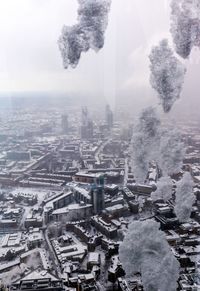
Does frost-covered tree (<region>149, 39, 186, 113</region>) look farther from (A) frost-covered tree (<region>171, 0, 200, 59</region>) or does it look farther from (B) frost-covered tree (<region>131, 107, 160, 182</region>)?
(B) frost-covered tree (<region>131, 107, 160, 182</region>)

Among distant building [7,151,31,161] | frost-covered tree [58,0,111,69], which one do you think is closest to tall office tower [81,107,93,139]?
distant building [7,151,31,161]

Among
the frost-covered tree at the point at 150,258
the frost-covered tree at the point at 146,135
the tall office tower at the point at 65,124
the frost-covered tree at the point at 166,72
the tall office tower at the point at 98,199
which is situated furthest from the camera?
the tall office tower at the point at 65,124

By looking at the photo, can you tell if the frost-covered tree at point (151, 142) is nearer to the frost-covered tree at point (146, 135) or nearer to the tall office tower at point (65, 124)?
the frost-covered tree at point (146, 135)

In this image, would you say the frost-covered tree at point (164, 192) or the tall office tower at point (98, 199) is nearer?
the tall office tower at point (98, 199)

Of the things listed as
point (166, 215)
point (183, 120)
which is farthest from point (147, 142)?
point (183, 120)

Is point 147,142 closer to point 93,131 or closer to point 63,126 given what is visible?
point 93,131

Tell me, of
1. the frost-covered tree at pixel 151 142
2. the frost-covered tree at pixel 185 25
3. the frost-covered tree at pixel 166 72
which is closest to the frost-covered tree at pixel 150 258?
the frost-covered tree at pixel 151 142
